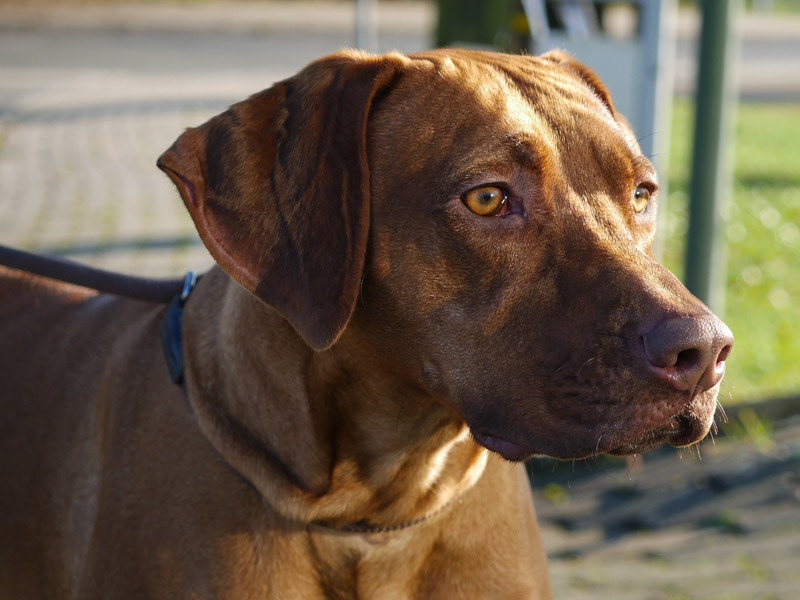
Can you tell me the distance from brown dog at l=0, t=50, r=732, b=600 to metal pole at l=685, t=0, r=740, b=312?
104 inches

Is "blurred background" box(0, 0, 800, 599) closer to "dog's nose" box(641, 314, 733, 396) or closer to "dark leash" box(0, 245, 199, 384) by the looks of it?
"dog's nose" box(641, 314, 733, 396)

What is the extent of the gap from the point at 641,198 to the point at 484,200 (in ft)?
1.74

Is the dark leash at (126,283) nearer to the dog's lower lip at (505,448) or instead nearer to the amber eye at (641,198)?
the dog's lower lip at (505,448)

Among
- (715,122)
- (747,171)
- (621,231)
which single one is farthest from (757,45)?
(621,231)

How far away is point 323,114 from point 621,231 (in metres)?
0.75

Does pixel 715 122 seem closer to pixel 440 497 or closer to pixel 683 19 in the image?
pixel 440 497

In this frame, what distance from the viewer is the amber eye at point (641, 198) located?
292cm

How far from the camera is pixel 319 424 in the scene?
9.18 ft

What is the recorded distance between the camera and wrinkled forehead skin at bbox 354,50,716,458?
2.46 meters

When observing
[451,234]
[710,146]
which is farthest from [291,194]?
[710,146]

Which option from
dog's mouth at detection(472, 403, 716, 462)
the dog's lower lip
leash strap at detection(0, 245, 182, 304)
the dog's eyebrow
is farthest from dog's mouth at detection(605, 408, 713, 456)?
leash strap at detection(0, 245, 182, 304)

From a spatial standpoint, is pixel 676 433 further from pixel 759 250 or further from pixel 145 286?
pixel 759 250

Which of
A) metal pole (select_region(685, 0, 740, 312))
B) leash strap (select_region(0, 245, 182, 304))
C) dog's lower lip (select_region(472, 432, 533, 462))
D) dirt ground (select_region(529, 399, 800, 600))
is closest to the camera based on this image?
dog's lower lip (select_region(472, 432, 533, 462))

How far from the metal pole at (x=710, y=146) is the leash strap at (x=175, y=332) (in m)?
3.13
